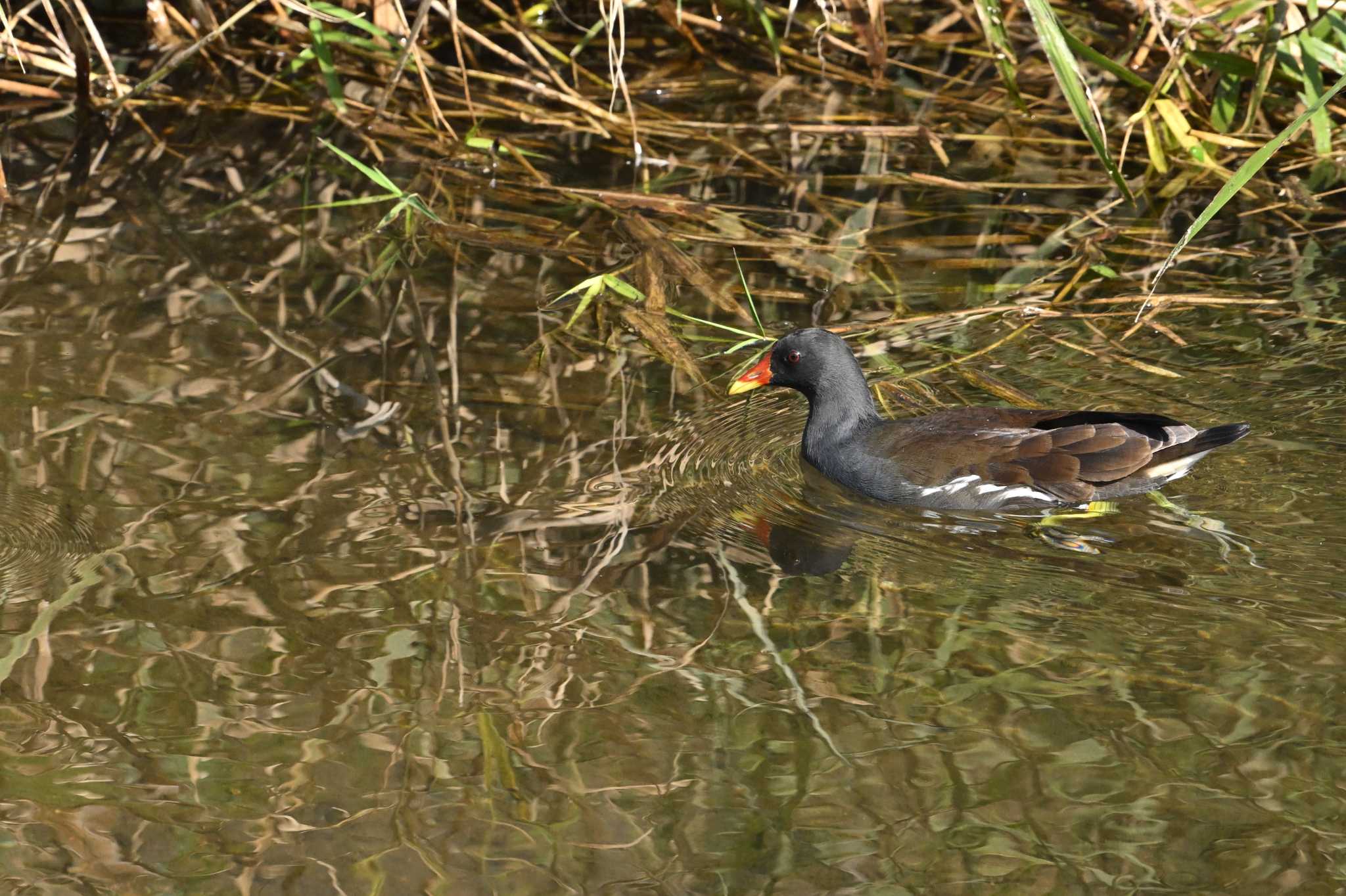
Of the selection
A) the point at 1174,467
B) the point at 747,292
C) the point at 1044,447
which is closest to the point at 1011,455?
the point at 1044,447

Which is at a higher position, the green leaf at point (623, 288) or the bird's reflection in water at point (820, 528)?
the green leaf at point (623, 288)

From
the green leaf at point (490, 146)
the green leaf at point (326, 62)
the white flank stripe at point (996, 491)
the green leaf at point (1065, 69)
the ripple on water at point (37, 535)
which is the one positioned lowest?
the ripple on water at point (37, 535)

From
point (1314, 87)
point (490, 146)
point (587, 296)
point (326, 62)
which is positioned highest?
point (1314, 87)

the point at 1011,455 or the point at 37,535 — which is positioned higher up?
the point at 1011,455

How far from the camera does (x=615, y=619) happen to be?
3.61 meters

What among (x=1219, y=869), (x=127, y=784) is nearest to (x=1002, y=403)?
(x=1219, y=869)

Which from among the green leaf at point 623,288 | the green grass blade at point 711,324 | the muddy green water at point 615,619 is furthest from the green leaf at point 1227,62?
the green leaf at point 623,288

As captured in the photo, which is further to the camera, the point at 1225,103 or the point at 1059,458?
the point at 1225,103

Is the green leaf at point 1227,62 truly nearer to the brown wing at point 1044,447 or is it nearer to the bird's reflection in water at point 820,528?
the brown wing at point 1044,447

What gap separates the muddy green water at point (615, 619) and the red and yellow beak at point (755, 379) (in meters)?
0.15

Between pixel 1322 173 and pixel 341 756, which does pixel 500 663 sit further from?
pixel 1322 173

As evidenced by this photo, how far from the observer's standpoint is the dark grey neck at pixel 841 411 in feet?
14.2

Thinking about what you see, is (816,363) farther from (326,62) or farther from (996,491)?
(326,62)

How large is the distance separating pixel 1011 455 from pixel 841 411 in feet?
1.58
